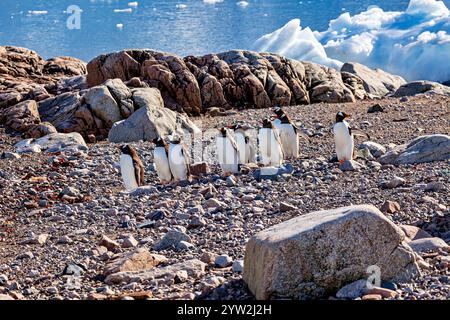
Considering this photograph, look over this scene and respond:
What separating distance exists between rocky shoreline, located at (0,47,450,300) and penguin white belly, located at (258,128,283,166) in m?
0.51

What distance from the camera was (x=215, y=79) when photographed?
52.6 feet

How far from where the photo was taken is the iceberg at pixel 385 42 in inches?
1004

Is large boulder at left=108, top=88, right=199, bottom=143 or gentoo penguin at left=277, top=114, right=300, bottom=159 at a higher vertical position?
gentoo penguin at left=277, top=114, right=300, bottom=159

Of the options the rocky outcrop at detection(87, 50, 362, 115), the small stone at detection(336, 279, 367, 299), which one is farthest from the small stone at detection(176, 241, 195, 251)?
the rocky outcrop at detection(87, 50, 362, 115)

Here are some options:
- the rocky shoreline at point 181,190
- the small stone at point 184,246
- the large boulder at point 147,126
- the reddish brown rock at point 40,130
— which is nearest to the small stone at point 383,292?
the rocky shoreline at point 181,190

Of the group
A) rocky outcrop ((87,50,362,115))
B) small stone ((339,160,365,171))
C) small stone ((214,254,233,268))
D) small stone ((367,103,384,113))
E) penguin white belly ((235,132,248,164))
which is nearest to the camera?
small stone ((214,254,233,268))

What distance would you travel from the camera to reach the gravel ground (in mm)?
5660

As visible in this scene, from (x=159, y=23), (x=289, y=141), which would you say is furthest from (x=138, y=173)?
(x=159, y=23)

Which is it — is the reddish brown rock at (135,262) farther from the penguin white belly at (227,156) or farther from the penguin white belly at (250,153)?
the penguin white belly at (250,153)

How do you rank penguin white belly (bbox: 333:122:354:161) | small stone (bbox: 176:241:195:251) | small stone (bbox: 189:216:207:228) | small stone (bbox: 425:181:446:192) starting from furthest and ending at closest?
penguin white belly (bbox: 333:122:354:161) < small stone (bbox: 425:181:446:192) < small stone (bbox: 189:216:207:228) < small stone (bbox: 176:241:195:251)

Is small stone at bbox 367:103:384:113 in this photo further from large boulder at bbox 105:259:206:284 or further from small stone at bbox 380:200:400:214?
large boulder at bbox 105:259:206:284

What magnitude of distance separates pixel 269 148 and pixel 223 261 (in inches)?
190

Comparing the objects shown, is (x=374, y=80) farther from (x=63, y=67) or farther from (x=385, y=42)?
(x=385, y=42)

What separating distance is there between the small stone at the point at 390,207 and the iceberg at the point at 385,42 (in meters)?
17.6
